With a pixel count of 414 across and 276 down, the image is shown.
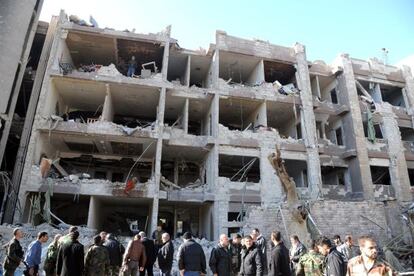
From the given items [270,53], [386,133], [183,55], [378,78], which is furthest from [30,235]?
[378,78]

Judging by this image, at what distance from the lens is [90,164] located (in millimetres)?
21016

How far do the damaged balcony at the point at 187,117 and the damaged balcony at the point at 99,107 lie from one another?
0.96 meters

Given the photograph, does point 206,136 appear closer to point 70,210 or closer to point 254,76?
point 254,76

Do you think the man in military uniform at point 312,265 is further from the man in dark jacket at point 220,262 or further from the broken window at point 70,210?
the broken window at point 70,210

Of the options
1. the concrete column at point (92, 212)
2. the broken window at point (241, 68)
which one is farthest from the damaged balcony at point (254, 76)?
the concrete column at point (92, 212)

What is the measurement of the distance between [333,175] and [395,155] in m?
3.98

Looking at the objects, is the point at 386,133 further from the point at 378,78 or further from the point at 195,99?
the point at 195,99

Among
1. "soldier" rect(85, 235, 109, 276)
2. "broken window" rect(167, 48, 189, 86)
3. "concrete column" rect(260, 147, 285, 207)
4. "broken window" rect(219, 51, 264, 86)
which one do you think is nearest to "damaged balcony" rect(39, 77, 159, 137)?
"broken window" rect(167, 48, 189, 86)

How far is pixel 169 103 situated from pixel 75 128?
19.2ft

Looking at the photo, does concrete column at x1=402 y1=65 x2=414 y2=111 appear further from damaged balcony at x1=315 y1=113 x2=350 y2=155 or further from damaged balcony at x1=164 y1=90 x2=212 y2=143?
damaged balcony at x1=164 y1=90 x2=212 y2=143

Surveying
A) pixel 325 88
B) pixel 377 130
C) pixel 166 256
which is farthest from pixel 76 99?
pixel 377 130

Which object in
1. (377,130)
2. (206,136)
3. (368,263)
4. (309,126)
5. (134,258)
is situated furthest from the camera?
(377,130)

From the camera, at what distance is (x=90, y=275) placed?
247 inches

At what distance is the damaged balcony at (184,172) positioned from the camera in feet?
57.3
